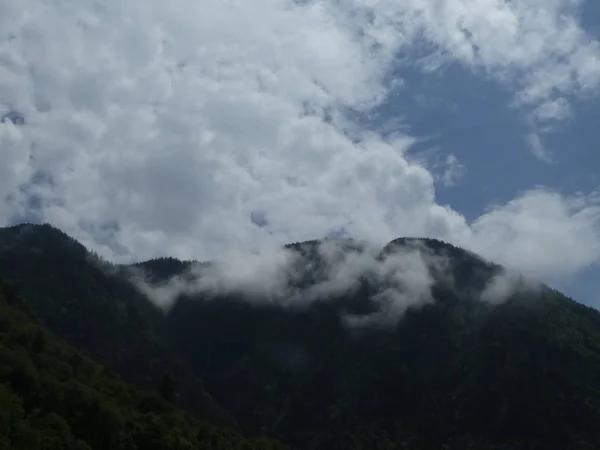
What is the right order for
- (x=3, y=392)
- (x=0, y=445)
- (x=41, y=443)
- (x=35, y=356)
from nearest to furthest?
(x=0, y=445) < (x=41, y=443) < (x=3, y=392) < (x=35, y=356)

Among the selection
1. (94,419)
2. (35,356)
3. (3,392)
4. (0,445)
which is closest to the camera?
(0,445)

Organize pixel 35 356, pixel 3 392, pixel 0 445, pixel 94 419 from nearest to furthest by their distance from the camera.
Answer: pixel 0 445
pixel 3 392
pixel 94 419
pixel 35 356

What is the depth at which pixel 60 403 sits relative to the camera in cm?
16362

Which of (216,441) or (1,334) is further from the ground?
(1,334)

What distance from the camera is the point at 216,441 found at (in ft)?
653

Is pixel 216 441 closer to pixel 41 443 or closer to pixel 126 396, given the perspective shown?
pixel 126 396

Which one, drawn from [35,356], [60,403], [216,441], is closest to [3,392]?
[60,403]

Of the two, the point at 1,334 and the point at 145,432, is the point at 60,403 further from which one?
the point at 1,334

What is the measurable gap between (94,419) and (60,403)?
7.88 m

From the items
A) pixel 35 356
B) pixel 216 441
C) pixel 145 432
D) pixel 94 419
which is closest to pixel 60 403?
pixel 94 419

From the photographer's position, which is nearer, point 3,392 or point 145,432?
point 3,392

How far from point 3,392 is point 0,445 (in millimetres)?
29297

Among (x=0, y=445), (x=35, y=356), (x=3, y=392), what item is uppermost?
(x=35, y=356)

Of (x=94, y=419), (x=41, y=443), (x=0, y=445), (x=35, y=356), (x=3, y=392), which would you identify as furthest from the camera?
(x=35, y=356)
